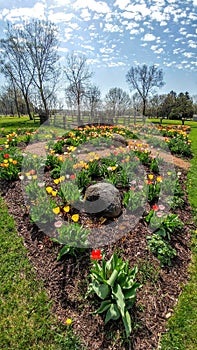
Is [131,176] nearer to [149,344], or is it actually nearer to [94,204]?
[94,204]

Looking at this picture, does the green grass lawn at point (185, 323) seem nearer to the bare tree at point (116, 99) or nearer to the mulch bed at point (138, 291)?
the mulch bed at point (138, 291)

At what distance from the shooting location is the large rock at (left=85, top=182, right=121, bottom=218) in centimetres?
370

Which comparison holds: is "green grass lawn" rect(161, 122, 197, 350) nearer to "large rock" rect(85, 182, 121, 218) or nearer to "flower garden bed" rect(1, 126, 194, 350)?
"flower garden bed" rect(1, 126, 194, 350)

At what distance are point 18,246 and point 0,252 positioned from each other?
0.86 feet

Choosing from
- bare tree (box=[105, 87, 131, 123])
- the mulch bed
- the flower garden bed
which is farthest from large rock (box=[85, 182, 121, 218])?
bare tree (box=[105, 87, 131, 123])

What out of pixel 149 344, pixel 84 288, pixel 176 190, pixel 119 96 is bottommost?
pixel 149 344

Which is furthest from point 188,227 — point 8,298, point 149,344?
point 8,298

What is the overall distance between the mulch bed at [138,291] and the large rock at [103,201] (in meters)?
0.49

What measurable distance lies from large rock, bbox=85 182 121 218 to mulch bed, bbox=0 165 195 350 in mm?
485

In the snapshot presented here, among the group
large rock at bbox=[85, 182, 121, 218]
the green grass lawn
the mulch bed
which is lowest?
the green grass lawn

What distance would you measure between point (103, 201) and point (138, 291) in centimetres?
149

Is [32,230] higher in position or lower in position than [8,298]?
higher

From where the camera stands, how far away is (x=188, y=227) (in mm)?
3922

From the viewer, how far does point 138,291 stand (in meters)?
2.67
